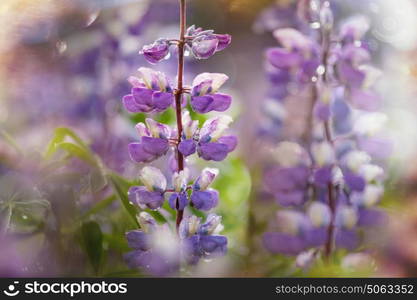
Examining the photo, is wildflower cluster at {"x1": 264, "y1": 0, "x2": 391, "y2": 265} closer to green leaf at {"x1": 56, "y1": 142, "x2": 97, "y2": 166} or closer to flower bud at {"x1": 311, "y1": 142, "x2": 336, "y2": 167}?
flower bud at {"x1": 311, "y1": 142, "x2": 336, "y2": 167}

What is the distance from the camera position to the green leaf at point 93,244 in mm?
502

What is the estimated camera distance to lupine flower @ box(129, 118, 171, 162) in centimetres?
42

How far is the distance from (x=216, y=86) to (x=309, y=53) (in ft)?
0.33

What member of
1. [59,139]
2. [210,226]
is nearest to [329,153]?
[210,226]

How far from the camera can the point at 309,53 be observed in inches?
19.3

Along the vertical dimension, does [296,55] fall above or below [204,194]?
above

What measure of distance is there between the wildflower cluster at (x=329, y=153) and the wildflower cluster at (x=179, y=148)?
Answer: 62 mm

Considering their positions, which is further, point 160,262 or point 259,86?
point 259,86

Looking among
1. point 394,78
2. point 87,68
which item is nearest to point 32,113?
point 87,68

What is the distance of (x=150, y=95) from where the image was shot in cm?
42

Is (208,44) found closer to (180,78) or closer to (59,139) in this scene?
(180,78)

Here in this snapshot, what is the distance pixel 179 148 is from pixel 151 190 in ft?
0.12

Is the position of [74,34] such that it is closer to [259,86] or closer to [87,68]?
[87,68]

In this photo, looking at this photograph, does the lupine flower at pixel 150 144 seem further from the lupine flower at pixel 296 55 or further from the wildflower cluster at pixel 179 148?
the lupine flower at pixel 296 55
